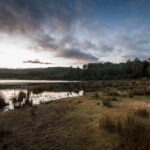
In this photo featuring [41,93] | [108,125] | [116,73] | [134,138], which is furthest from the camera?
[116,73]

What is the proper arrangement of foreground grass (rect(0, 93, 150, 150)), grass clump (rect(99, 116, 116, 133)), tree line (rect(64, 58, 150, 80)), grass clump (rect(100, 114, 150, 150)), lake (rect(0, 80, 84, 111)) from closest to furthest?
grass clump (rect(100, 114, 150, 150)) < foreground grass (rect(0, 93, 150, 150)) < grass clump (rect(99, 116, 116, 133)) < lake (rect(0, 80, 84, 111)) < tree line (rect(64, 58, 150, 80))

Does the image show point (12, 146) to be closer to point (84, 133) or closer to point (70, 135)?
point (70, 135)

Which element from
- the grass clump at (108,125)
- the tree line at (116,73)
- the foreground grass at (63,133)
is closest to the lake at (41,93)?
the foreground grass at (63,133)

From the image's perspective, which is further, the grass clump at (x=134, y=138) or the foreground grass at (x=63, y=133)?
the foreground grass at (x=63, y=133)

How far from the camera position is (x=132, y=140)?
5.01 metres

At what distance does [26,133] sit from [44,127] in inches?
31.9

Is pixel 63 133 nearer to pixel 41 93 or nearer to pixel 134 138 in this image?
pixel 134 138

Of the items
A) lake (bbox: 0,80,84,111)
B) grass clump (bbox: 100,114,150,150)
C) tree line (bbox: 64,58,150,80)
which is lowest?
lake (bbox: 0,80,84,111)

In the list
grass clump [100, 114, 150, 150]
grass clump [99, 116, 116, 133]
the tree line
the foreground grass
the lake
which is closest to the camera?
grass clump [100, 114, 150, 150]

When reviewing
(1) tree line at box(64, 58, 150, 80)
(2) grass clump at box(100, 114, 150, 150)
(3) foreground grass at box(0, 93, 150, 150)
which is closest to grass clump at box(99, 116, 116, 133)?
(3) foreground grass at box(0, 93, 150, 150)

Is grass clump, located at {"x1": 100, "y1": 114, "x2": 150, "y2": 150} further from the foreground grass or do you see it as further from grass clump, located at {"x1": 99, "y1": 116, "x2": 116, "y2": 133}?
grass clump, located at {"x1": 99, "y1": 116, "x2": 116, "y2": 133}

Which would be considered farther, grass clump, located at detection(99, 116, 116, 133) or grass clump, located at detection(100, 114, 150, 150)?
grass clump, located at detection(99, 116, 116, 133)

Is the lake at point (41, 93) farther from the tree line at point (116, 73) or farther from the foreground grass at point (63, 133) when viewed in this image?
the tree line at point (116, 73)

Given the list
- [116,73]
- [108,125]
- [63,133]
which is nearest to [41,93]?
[63,133]
